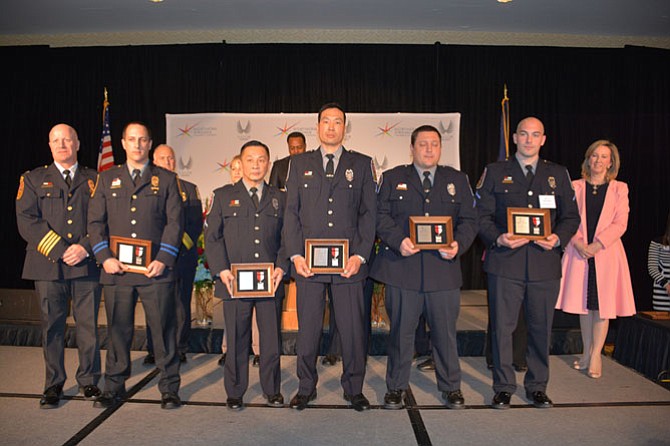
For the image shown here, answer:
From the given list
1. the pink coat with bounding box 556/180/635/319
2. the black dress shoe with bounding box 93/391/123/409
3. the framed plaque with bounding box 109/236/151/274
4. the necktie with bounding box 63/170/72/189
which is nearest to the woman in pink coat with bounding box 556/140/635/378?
the pink coat with bounding box 556/180/635/319

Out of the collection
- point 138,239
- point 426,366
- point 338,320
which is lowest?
point 426,366

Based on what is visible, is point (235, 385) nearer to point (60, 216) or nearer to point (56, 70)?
point (60, 216)

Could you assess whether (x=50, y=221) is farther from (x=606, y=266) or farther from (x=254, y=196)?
(x=606, y=266)

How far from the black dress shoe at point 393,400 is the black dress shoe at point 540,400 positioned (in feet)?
2.87

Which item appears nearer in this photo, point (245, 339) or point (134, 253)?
point (134, 253)

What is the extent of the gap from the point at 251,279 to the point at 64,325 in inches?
54.1

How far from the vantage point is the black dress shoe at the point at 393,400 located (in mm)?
3330

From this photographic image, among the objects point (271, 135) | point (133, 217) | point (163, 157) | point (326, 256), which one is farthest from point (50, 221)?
point (271, 135)

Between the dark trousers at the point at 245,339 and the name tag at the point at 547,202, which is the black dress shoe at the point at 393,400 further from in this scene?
the name tag at the point at 547,202

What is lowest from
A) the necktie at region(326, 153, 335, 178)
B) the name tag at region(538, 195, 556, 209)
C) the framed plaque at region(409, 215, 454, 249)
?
the framed plaque at region(409, 215, 454, 249)

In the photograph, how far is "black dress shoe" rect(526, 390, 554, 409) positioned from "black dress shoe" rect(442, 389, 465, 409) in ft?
1.57

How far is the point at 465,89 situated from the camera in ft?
23.2

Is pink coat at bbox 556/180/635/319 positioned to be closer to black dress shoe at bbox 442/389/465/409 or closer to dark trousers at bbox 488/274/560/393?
dark trousers at bbox 488/274/560/393

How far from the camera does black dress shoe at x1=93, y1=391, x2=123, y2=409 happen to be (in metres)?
3.33
